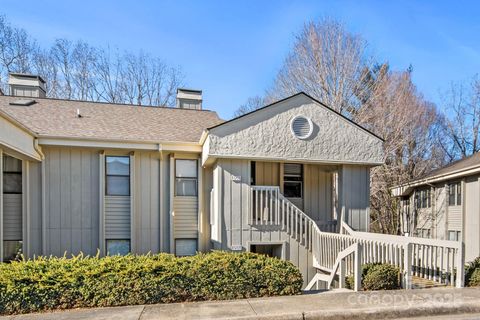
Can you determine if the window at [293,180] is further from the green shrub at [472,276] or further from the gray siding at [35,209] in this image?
the gray siding at [35,209]

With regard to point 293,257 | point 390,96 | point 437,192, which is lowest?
point 293,257

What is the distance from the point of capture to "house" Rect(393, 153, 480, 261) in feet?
40.4

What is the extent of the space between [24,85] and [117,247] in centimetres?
797

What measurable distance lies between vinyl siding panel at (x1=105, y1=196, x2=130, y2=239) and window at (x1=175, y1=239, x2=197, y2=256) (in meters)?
1.55

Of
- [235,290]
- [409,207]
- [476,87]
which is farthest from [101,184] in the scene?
[476,87]

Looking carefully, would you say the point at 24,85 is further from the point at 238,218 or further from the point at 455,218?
the point at 455,218

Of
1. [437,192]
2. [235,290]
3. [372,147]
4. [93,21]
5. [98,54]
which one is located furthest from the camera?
[98,54]

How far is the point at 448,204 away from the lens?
14266mm

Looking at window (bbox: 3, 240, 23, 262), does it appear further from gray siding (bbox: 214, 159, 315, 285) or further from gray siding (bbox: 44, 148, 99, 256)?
gray siding (bbox: 214, 159, 315, 285)

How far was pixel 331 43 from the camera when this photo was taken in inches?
748

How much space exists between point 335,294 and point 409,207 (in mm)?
14189

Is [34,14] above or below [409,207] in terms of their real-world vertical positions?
above

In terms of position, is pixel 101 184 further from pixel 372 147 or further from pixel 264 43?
pixel 264 43

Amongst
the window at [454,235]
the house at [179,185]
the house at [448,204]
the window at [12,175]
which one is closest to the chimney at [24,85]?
the house at [179,185]
